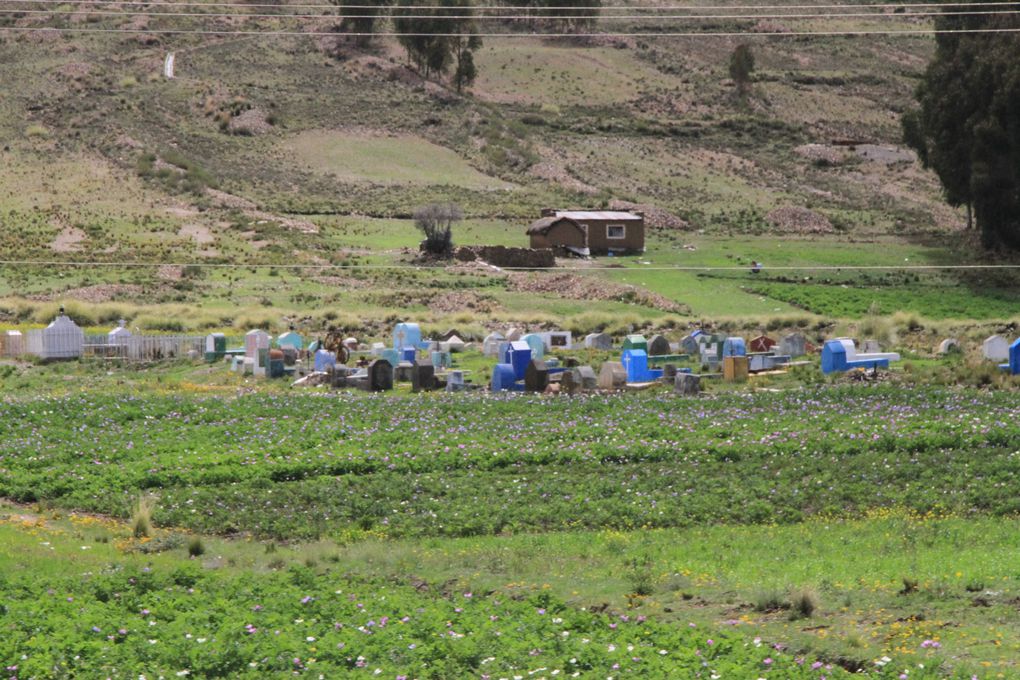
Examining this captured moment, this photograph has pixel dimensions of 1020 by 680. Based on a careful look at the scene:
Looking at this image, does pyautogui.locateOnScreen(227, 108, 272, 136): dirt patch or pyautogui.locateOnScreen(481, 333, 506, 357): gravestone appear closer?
pyautogui.locateOnScreen(481, 333, 506, 357): gravestone

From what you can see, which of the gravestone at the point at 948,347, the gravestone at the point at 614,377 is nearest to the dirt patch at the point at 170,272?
the gravestone at the point at 614,377

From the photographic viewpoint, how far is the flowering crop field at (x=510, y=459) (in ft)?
79.0

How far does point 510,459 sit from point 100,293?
39.9 m

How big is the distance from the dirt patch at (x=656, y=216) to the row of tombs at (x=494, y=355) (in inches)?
1879

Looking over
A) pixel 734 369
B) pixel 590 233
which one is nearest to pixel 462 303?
pixel 590 233

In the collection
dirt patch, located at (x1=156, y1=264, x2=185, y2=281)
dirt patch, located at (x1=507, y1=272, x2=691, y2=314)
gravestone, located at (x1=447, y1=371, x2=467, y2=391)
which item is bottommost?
gravestone, located at (x1=447, y1=371, x2=467, y2=391)

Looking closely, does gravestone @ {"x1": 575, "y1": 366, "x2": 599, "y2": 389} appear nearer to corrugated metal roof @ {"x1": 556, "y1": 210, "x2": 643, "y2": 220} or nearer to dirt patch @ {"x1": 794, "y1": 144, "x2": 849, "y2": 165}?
corrugated metal roof @ {"x1": 556, "y1": 210, "x2": 643, "y2": 220}

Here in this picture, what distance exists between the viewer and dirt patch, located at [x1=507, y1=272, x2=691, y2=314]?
63.3 metres

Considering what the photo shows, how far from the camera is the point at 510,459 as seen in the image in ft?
92.7

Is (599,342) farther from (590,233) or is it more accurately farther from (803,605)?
(590,233)

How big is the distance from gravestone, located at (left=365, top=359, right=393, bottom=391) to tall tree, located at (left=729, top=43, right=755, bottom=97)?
115888 mm

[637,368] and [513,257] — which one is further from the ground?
[513,257]

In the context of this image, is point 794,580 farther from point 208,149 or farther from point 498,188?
point 208,149

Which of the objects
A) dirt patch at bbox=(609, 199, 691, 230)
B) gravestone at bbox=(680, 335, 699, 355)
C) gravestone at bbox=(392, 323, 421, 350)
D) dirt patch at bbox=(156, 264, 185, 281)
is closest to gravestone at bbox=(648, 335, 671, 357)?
gravestone at bbox=(680, 335, 699, 355)
